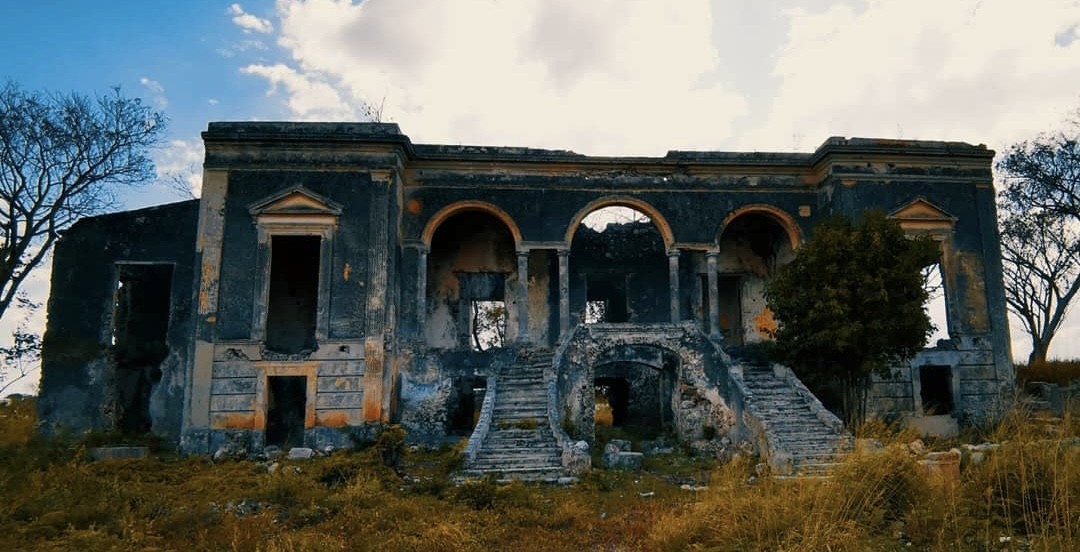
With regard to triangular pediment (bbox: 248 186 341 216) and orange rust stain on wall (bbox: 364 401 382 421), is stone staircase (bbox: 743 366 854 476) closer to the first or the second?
orange rust stain on wall (bbox: 364 401 382 421)

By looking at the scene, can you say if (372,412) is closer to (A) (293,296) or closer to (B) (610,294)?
(A) (293,296)

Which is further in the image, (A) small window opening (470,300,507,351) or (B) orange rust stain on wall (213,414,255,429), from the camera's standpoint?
(A) small window opening (470,300,507,351)

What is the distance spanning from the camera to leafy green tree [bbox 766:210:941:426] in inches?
617

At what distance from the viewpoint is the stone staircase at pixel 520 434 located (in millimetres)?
13656

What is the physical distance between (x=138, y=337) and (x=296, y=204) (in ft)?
21.8

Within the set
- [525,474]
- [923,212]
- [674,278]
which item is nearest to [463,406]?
[674,278]

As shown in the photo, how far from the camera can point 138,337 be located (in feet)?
69.5

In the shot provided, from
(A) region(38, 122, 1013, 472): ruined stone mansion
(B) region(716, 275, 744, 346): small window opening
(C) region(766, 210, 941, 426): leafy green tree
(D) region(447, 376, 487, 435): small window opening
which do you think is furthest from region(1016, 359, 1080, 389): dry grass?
(D) region(447, 376, 487, 435): small window opening

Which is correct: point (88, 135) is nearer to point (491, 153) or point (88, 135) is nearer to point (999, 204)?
point (491, 153)

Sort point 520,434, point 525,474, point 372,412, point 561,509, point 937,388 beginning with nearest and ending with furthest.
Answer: point 561,509 → point 525,474 → point 520,434 → point 372,412 → point 937,388

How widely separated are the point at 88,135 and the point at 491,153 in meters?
10.6

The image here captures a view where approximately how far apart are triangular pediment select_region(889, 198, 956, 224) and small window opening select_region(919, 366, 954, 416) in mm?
3735

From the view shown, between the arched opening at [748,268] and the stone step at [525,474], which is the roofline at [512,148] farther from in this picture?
the stone step at [525,474]

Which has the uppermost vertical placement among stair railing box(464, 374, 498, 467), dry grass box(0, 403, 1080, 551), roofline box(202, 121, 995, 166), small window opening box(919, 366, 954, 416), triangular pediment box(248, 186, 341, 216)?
roofline box(202, 121, 995, 166)
